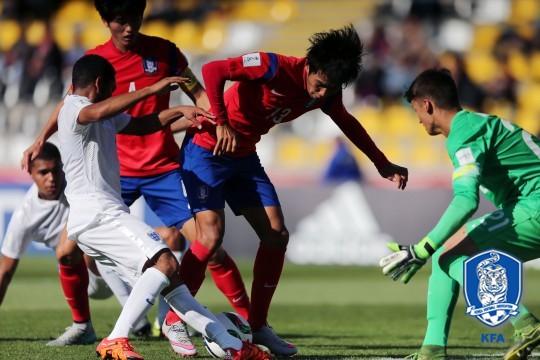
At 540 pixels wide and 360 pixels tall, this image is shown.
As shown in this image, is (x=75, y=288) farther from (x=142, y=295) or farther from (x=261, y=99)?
(x=261, y=99)

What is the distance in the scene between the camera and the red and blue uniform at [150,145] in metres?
8.02

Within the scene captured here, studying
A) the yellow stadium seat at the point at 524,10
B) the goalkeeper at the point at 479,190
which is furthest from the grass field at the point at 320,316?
the yellow stadium seat at the point at 524,10

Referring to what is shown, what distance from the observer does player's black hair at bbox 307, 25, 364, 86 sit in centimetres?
663

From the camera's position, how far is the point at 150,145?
26.7ft

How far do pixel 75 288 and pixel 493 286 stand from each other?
3132 millimetres

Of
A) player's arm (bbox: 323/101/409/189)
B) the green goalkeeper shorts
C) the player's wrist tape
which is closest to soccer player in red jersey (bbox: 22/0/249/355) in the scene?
player's arm (bbox: 323/101/409/189)

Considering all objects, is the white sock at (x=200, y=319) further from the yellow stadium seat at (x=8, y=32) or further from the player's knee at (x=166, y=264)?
the yellow stadium seat at (x=8, y=32)

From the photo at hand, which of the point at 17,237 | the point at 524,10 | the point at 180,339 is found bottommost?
the point at 180,339

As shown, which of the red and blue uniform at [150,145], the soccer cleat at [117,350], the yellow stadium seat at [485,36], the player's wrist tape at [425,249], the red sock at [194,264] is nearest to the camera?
the player's wrist tape at [425,249]

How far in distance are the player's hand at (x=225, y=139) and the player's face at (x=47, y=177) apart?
87.1 inches

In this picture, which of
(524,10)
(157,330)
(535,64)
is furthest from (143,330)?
(524,10)

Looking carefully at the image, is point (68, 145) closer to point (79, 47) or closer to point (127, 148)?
point (127, 148)

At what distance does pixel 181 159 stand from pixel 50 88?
14.3 meters

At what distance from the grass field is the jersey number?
1.62 metres
